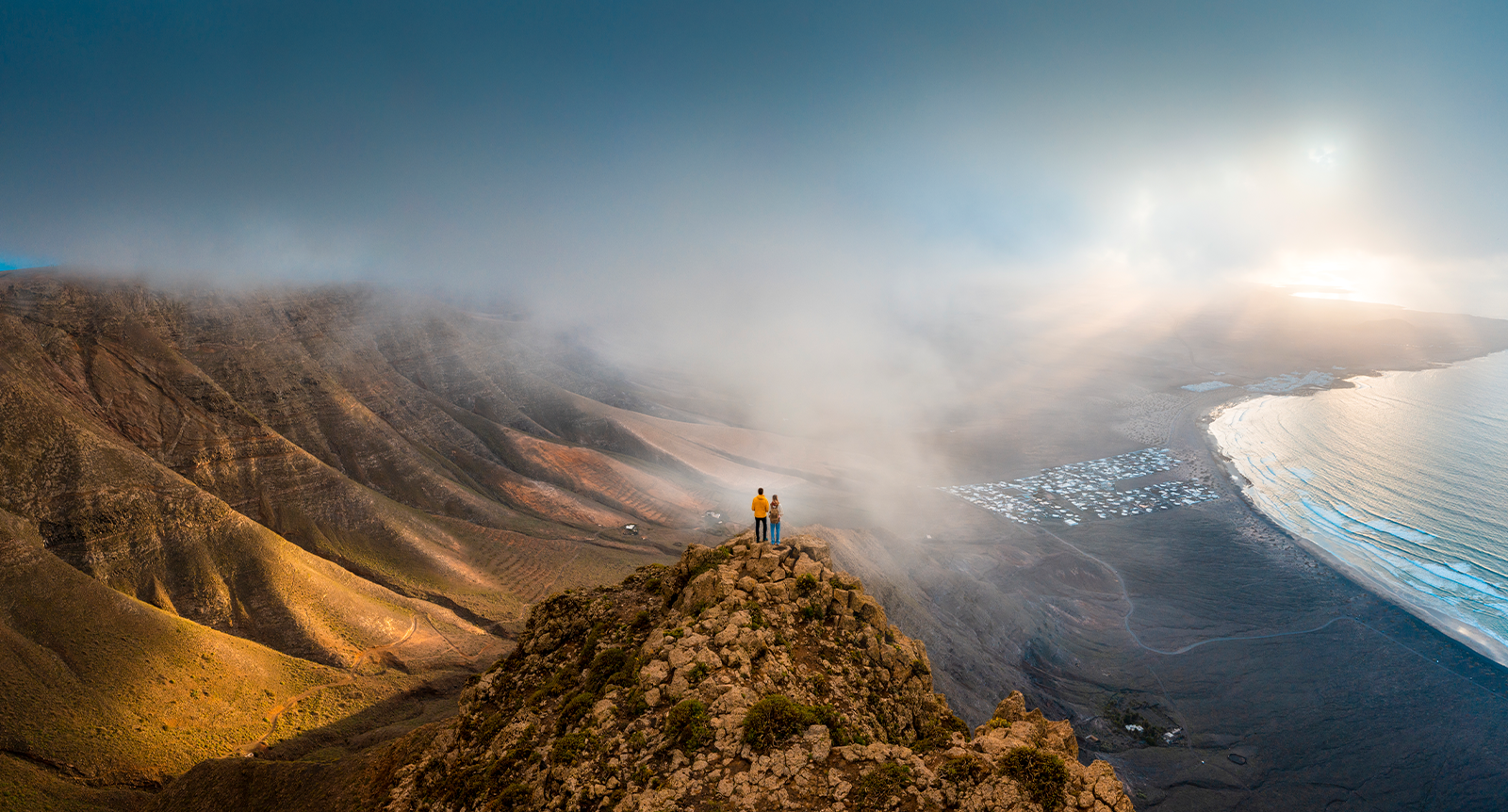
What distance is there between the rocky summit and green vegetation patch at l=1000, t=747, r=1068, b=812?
0.02 m

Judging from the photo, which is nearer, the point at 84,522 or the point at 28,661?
the point at 28,661

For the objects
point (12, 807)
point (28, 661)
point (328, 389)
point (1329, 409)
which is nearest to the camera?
point (12, 807)

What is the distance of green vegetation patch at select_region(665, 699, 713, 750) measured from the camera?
834cm

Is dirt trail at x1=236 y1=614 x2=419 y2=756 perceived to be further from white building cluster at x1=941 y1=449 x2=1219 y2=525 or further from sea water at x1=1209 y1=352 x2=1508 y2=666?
sea water at x1=1209 y1=352 x2=1508 y2=666

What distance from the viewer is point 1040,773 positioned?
722cm

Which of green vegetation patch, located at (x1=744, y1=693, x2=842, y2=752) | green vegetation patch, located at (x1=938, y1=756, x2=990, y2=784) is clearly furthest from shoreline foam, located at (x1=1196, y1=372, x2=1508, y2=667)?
green vegetation patch, located at (x1=744, y1=693, x2=842, y2=752)

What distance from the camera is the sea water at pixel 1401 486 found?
4366cm

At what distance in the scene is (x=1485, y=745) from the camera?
2938 centimetres

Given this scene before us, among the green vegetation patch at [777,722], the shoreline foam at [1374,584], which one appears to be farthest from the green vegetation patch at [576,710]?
the shoreline foam at [1374,584]

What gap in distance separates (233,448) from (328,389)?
14021 millimetres

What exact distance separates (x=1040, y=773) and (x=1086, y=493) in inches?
2898

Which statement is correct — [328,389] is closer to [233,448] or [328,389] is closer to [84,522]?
[233,448]

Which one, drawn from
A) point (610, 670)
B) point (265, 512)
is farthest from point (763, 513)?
point (265, 512)

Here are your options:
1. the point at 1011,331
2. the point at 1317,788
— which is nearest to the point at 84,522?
the point at 1317,788
